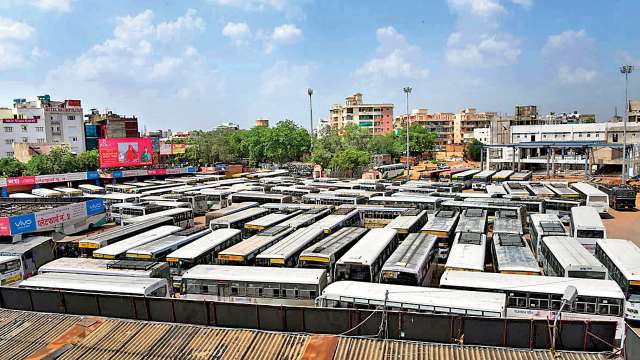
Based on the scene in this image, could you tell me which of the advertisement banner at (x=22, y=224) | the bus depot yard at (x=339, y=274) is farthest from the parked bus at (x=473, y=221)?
the advertisement banner at (x=22, y=224)

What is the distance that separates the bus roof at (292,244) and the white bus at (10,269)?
12.1 m

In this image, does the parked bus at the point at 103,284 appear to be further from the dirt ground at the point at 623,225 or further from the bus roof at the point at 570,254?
the dirt ground at the point at 623,225

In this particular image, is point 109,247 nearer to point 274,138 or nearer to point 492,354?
point 492,354

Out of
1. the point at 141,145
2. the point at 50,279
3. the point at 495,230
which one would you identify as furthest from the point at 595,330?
the point at 141,145

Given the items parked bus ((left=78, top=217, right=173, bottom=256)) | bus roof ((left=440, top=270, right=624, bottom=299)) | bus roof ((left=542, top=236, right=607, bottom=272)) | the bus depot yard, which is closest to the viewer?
the bus depot yard

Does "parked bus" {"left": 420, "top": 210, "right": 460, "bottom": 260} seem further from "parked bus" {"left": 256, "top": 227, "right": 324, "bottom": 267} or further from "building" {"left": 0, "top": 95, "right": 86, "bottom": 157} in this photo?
"building" {"left": 0, "top": 95, "right": 86, "bottom": 157}

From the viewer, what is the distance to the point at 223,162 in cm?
8506

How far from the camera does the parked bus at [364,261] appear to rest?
16391 mm

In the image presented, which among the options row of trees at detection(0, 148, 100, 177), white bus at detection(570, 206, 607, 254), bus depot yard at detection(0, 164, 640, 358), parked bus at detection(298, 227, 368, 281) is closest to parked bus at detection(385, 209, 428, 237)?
bus depot yard at detection(0, 164, 640, 358)

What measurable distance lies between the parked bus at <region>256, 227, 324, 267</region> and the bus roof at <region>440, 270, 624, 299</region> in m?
6.31

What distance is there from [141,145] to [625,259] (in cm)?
5578

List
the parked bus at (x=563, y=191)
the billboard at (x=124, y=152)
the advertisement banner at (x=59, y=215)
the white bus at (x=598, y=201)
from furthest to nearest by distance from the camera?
the billboard at (x=124, y=152) → the parked bus at (x=563, y=191) → the white bus at (x=598, y=201) → the advertisement banner at (x=59, y=215)

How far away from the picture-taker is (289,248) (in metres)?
18.8

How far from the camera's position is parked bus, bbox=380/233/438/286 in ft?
50.7
